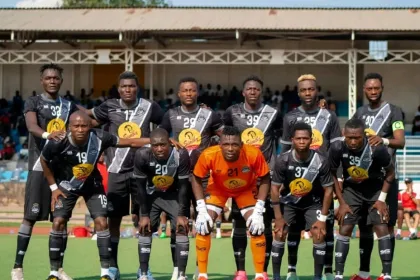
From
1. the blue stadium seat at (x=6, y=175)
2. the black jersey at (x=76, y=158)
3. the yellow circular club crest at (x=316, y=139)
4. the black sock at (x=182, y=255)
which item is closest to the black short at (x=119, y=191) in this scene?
the black jersey at (x=76, y=158)

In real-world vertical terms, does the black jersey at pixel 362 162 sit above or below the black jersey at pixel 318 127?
below

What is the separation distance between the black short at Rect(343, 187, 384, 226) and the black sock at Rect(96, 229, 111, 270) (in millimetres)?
2940

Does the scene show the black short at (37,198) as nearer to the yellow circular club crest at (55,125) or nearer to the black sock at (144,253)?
the yellow circular club crest at (55,125)

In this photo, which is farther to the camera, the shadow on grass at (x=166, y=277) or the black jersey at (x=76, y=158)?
the shadow on grass at (x=166, y=277)

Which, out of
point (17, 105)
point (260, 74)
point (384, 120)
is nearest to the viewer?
point (384, 120)

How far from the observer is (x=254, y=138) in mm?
11688

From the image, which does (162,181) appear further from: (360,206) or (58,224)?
→ (360,206)

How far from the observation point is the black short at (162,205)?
11195mm

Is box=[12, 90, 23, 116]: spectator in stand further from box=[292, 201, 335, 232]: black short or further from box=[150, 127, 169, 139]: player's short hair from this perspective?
box=[292, 201, 335, 232]: black short

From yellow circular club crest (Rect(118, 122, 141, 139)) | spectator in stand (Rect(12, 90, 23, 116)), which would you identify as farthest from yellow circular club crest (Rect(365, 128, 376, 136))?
spectator in stand (Rect(12, 90, 23, 116))

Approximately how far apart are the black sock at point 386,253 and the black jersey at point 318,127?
4.59ft

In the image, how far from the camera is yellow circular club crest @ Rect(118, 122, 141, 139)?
11.7 m

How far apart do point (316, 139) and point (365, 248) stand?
1.54m

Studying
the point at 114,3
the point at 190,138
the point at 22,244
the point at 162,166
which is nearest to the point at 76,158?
the point at 162,166
